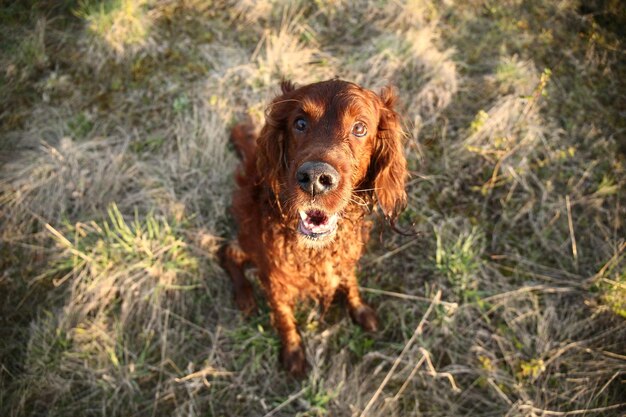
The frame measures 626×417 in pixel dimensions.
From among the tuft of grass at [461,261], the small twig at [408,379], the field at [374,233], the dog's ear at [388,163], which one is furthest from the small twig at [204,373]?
the tuft of grass at [461,261]

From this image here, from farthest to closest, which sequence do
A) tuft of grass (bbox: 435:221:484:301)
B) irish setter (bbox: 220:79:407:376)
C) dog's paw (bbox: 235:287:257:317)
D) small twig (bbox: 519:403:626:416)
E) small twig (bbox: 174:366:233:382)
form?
dog's paw (bbox: 235:287:257:317)
tuft of grass (bbox: 435:221:484:301)
small twig (bbox: 174:366:233:382)
small twig (bbox: 519:403:626:416)
irish setter (bbox: 220:79:407:376)

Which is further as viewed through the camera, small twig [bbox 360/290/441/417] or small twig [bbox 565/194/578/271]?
small twig [bbox 565/194/578/271]

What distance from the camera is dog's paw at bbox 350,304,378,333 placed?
3.12 metres

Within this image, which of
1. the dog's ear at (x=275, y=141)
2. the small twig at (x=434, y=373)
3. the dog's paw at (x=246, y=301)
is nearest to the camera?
the dog's ear at (x=275, y=141)

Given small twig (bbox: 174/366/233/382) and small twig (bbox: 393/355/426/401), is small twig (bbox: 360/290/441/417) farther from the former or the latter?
small twig (bbox: 174/366/233/382)

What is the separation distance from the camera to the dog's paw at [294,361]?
9.77ft

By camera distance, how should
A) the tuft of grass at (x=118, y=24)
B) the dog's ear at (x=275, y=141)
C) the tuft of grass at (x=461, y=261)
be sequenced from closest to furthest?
the dog's ear at (x=275, y=141) → the tuft of grass at (x=461, y=261) → the tuft of grass at (x=118, y=24)

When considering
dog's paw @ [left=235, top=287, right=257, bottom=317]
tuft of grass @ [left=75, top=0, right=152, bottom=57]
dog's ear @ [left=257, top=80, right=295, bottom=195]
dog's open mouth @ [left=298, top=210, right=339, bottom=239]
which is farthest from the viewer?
tuft of grass @ [left=75, top=0, right=152, bottom=57]

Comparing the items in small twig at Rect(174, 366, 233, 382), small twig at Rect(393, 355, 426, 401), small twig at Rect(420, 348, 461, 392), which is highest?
small twig at Rect(420, 348, 461, 392)

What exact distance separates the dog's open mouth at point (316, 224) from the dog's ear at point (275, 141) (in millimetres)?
269

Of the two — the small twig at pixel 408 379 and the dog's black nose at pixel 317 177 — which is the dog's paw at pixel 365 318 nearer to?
the small twig at pixel 408 379

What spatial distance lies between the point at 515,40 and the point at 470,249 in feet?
7.74

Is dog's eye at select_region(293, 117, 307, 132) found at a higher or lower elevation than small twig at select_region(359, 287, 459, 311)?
higher

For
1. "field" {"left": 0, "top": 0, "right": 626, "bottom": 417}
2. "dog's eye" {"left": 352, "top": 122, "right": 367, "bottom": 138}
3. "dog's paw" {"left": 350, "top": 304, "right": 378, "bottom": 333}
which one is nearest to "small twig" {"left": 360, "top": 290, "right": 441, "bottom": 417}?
"field" {"left": 0, "top": 0, "right": 626, "bottom": 417}
